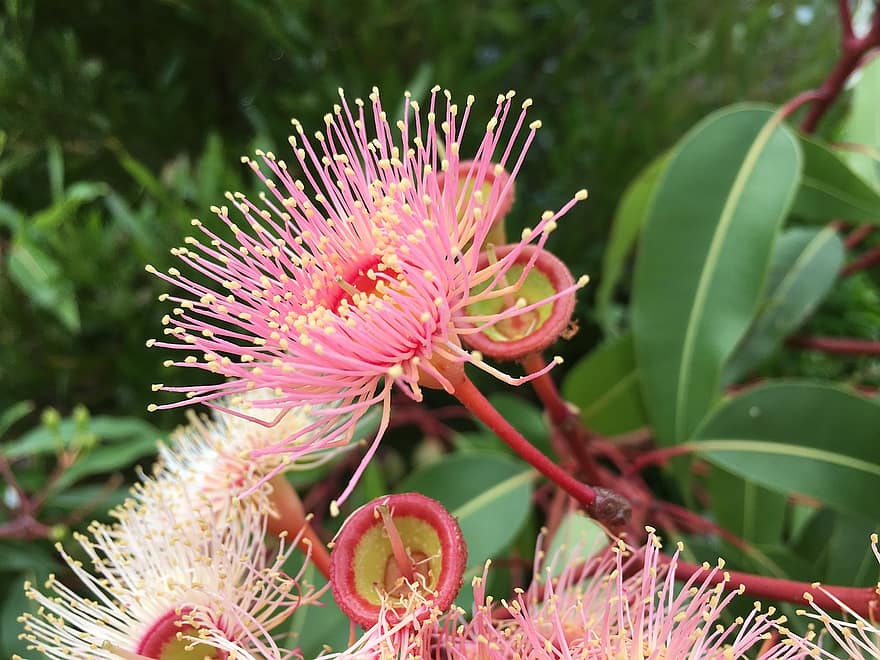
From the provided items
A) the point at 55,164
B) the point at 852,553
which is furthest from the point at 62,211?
the point at 852,553

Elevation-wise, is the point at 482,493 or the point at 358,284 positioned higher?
the point at 358,284

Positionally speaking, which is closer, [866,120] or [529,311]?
[529,311]

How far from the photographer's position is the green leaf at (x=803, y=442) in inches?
23.0

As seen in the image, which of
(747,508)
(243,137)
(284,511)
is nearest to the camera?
(284,511)

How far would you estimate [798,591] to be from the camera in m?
0.40

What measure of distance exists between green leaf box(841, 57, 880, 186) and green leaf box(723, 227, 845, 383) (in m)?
0.09

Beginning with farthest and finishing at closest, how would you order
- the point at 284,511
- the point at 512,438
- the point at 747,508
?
1. the point at 747,508
2. the point at 284,511
3. the point at 512,438

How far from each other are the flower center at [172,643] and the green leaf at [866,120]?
0.84 m

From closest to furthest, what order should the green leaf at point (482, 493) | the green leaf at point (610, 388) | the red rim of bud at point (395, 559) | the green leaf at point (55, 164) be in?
the red rim of bud at point (395, 559)
the green leaf at point (482, 493)
the green leaf at point (610, 388)
the green leaf at point (55, 164)

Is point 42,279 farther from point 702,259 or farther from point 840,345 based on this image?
point 840,345

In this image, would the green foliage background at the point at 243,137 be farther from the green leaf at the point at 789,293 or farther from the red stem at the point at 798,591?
the red stem at the point at 798,591

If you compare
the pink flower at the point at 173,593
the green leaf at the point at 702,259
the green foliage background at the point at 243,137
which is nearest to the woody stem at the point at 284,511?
the pink flower at the point at 173,593

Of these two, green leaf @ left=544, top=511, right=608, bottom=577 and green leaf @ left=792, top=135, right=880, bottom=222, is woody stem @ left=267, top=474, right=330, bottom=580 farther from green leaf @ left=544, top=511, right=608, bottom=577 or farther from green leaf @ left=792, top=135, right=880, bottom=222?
green leaf @ left=792, top=135, right=880, bottom=222

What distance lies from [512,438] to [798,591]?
0.61 ft
